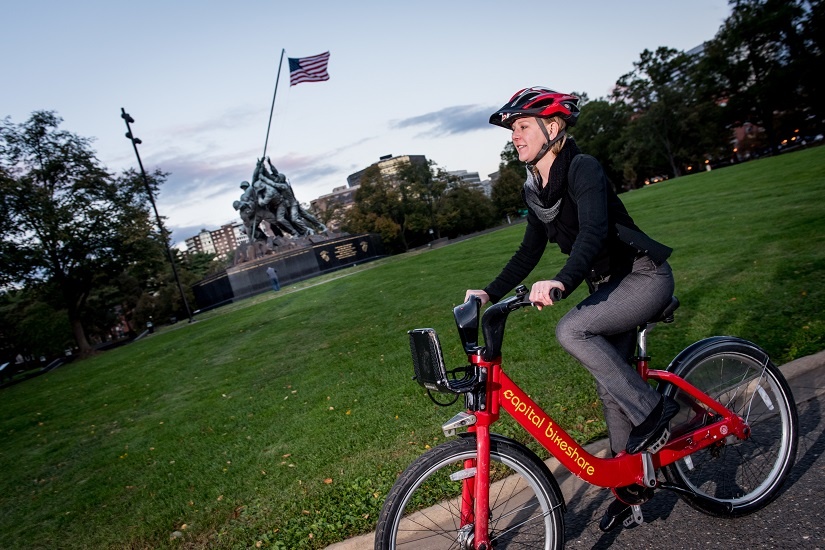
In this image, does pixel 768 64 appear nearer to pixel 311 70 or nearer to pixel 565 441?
pixel 311 70

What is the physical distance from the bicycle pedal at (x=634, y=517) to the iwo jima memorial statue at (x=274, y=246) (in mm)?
36183

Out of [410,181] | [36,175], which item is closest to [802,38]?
[410,181]

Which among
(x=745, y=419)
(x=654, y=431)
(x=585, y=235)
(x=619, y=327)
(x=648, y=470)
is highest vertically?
(x=585, y=235)

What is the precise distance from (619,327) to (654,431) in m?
0.52

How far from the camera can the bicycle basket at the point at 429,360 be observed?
7.30ft

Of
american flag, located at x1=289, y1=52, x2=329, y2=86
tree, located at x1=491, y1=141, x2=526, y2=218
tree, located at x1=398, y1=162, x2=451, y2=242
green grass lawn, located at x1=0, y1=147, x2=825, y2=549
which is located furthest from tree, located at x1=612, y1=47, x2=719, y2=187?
green grass lawn, located at x1=0, y1=147, x2=825, y2=549

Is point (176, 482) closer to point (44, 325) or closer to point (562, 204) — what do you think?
point (562, 204)

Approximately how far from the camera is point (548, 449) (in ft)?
8.02

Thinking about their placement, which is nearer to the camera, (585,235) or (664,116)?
(585,235)

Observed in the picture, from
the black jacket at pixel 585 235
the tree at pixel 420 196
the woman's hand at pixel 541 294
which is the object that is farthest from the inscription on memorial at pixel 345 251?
the woman's hand at pixel 541 294

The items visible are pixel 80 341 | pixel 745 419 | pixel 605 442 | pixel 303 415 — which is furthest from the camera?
pixel 80 341

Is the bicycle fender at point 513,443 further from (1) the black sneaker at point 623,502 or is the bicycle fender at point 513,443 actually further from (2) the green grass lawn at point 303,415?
(2) the green grass lawn at point 303,415

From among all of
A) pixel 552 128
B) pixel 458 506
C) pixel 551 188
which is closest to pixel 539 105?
pixel 552 128

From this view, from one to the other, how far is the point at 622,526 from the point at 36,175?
36610 millimetres
